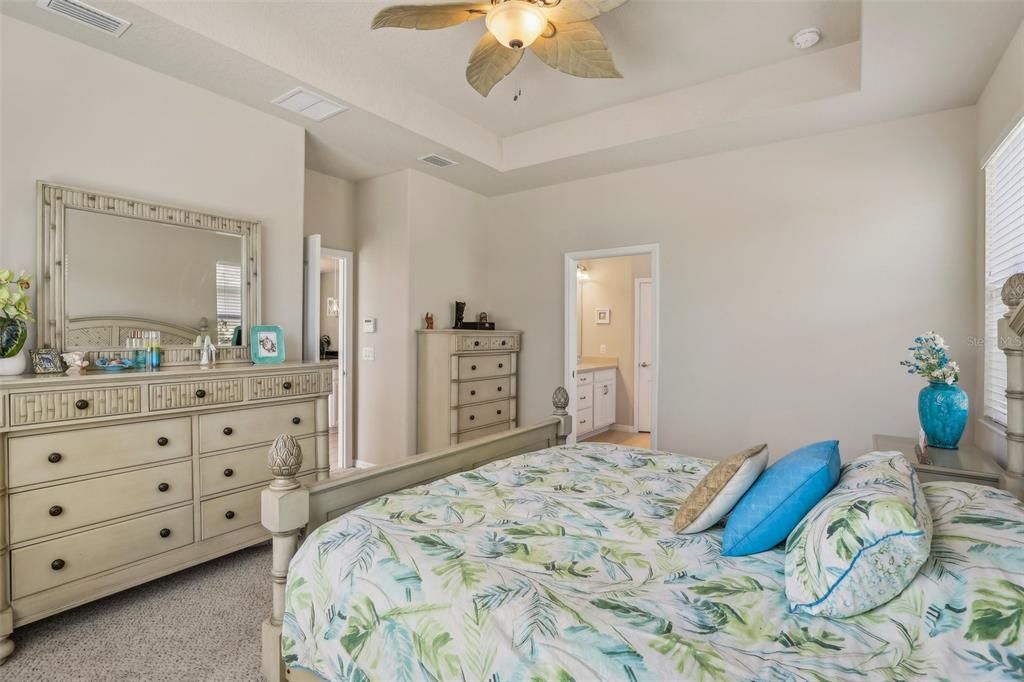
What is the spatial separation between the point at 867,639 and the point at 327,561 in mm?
1367

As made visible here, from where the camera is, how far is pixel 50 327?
2531mm

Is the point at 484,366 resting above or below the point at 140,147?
below

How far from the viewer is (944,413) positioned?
8.27 feet

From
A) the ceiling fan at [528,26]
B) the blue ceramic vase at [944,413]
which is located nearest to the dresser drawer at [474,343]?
the ceiling fan at [528,26]

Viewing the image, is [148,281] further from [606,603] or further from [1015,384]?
[1015,384]

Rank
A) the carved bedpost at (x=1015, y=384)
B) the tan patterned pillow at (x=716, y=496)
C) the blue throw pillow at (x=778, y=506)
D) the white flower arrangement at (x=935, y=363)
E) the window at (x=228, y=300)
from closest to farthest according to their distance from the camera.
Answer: the blue throw pillow at (x=778, y=506) < the tan patterned pillow at (x=716, y=496) < the carved bedpost at (x=1015, y=384) < the white flower arrangement at (x=935, y=363) < the window at (x=228, y=300)

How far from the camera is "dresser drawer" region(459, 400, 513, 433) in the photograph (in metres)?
4.61

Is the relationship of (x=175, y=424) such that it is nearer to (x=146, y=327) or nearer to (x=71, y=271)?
(x=146, y=327)

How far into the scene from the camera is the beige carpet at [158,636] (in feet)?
6.69

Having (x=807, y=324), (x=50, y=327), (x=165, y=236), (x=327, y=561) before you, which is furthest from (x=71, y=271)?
(x=807, y=324)

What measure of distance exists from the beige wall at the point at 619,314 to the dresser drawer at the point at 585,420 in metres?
0.89

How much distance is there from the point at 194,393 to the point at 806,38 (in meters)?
3.84

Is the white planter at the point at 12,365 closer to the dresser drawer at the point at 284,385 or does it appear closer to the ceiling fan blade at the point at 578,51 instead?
the dresser drawer at the point at 284,385

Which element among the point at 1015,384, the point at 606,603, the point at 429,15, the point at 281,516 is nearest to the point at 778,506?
the point at 606,603
